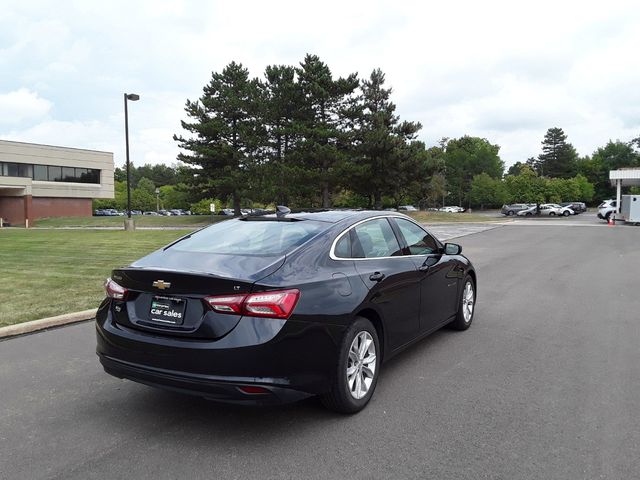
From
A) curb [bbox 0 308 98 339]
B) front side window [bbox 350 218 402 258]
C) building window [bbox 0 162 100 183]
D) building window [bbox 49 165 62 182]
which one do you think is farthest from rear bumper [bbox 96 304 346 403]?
building window [bbox 49 165 62 182]

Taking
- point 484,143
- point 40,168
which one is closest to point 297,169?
point 40,168

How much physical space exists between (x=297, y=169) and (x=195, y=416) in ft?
124

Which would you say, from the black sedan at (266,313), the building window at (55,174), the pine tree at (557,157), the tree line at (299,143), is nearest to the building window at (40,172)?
the building window at (55,174)

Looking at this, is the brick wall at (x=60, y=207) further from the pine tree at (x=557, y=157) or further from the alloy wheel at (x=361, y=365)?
the pine tree at (x=557, y=157)

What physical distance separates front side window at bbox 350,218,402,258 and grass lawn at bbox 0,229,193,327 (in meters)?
4.86

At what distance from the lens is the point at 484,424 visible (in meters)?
3.61

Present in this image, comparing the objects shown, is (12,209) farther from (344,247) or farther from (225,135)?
(344,247)

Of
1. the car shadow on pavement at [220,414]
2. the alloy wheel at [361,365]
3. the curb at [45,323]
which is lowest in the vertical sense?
the car shadow on pavement at [220,414]

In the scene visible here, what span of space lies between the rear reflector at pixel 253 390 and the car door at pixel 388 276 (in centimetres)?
117

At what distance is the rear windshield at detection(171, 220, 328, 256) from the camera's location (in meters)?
3.94

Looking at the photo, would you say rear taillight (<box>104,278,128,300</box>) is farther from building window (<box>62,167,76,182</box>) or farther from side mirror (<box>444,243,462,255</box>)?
building window (<box>62,167,76,182</box>)

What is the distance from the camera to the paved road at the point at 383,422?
305cm

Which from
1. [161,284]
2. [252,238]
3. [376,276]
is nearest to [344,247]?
[376,276]

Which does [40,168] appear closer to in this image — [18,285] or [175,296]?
[18,285]
